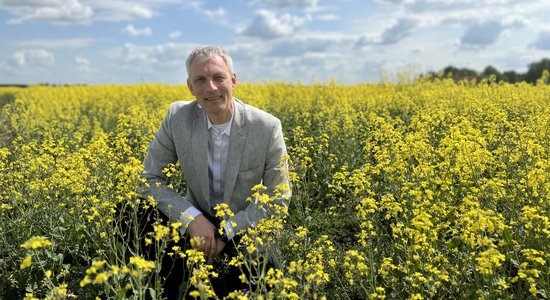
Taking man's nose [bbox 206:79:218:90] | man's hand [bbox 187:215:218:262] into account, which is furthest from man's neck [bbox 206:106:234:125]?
man's hand [bbox 187:215:218:262]

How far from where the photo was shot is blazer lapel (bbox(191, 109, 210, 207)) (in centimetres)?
382

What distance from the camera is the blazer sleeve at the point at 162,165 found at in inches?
147

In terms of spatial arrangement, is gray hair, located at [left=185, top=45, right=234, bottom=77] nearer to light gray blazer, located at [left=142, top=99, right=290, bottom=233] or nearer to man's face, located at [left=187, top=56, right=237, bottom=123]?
man's face, located at [left=187, top=56, right=237, bottom=123]

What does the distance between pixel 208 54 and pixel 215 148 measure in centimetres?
68

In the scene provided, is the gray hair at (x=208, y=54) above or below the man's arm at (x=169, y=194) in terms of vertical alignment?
above

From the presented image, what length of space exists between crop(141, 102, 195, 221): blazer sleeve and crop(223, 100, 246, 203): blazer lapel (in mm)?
312

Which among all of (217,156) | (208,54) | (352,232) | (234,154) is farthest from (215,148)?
(352,232)

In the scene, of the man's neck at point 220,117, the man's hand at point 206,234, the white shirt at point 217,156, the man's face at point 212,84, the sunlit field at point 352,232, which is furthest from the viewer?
the white shirt at point 217,156

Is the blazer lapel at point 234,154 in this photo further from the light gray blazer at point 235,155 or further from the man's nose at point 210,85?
the man's nose at point 210,85

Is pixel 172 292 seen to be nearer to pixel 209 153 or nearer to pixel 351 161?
pixel 209 153

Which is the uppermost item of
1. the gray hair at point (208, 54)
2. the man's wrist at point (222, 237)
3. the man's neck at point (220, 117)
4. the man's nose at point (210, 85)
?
the gray hair at point (208, 54)

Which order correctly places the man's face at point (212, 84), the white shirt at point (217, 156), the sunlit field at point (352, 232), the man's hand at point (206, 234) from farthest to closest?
the white shirt at point (217, 156) < the man's face at point (212, 84) < the man's hand at point (206, 234) < the sunlit field at point (352, 232)

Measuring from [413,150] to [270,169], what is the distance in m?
1.07

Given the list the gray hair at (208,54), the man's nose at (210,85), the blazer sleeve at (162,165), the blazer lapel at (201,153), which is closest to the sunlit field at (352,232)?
the blazer sleeve at (162,165)
